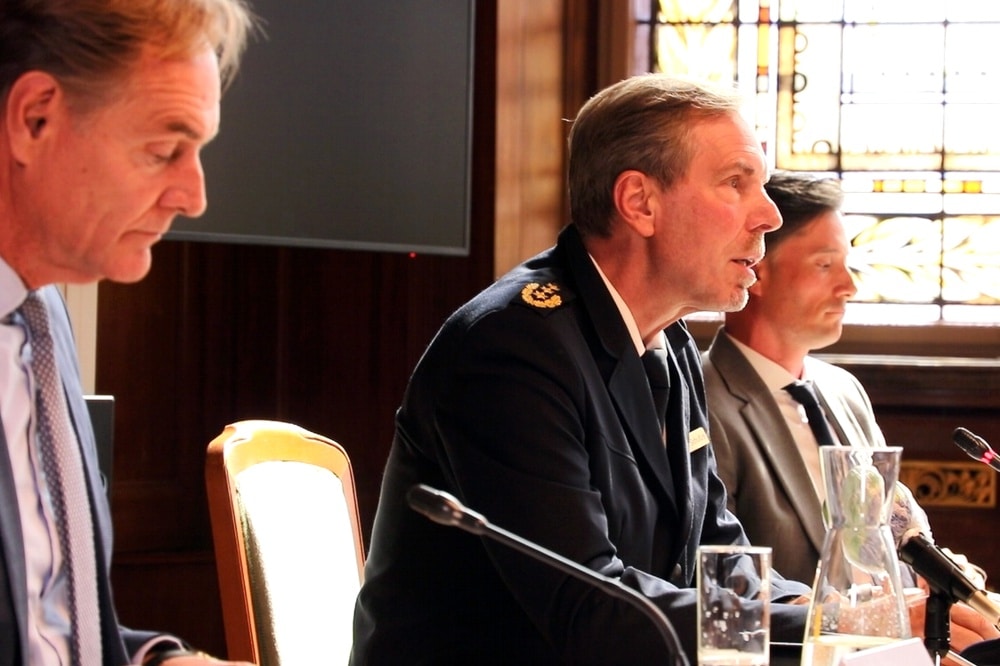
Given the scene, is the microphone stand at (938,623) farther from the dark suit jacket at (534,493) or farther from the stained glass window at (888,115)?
the stained glass window at (888,115)

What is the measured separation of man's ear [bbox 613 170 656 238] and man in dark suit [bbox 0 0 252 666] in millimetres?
950

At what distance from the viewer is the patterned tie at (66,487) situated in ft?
4.82

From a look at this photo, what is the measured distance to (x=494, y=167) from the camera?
397 centimetres

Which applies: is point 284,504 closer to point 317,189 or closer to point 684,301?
point 684,301

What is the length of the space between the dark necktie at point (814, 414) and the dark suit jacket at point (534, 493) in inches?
29.8

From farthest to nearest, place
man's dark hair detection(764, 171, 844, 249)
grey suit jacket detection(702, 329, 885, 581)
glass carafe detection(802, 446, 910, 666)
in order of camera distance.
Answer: man's dark hair detection(764, 171, 844, 249) < grey suit jacket detection(702, 329, 885, 581) < glass carafe detection(802, 446, 910, 666)

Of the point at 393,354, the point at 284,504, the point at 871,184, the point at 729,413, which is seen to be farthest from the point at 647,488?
the point at 871,184

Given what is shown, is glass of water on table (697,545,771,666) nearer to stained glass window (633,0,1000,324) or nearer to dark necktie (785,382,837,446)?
dark necktie (785,382,837,446)

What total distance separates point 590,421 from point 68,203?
0.87m

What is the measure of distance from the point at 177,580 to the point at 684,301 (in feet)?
6.16

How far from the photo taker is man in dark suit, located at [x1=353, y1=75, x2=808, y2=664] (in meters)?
1.87

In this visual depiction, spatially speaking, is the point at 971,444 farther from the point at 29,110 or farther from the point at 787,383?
the point at 29,110

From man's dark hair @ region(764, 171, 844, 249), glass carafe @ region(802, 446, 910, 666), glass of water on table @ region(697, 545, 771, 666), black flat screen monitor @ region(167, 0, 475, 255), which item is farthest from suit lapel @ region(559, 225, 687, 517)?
black flat screen monitor @ region(167, 0, 475, 255)

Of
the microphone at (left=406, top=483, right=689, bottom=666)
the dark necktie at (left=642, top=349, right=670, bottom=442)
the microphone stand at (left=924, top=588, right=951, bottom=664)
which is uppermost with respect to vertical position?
the dark necktie at (left=642, top=349, right=670, bottom=442)
